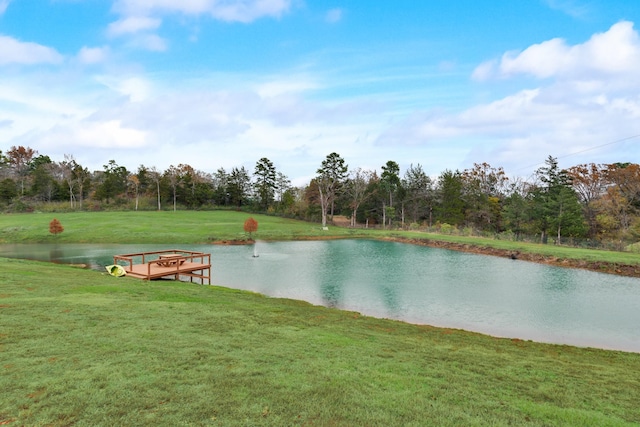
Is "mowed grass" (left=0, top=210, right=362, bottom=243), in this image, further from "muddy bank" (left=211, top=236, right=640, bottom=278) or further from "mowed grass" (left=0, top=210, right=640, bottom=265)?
"muddy bank" (left=211, top=236, right=640, bottom=278)

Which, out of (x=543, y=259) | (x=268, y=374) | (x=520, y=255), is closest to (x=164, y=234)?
(x=520, y=255)

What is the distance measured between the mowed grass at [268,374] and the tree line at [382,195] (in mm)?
45338

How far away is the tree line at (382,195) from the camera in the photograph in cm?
5256

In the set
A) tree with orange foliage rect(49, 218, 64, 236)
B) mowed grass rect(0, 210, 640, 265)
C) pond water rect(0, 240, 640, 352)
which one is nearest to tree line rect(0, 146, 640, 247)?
mowed grass rect(0, 210, 640, 265)

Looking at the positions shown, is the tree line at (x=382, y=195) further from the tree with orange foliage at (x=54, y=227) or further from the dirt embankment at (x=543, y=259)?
the tree with orange foliage at (x=54, y=227)

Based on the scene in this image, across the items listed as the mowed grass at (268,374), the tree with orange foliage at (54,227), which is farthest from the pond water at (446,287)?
the mowed grass at (268,374)

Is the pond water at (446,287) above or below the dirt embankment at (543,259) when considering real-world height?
below

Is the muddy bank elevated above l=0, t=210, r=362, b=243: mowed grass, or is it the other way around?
l=0, t=210, r=362, b=243: mowed grass

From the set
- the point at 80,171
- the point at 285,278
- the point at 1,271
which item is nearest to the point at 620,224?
the point at 285,278

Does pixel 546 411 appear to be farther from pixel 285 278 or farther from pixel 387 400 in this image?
pixel 285 278

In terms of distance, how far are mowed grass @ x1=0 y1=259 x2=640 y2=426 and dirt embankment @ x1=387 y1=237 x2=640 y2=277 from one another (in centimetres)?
2255

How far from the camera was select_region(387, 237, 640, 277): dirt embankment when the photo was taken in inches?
1119

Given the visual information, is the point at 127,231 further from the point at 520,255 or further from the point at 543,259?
the point at 543,259

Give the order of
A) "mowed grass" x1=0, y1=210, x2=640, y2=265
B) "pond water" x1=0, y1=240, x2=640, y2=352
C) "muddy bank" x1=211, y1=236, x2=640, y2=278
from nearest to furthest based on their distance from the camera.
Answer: "pond water" x1=0, y1=240, x2=640, y2=352, "muddy bank" x1=211, y1=236, x2=640, y2=278, "mowed grass" x1=0, y1=210, x2=640, y2=265
